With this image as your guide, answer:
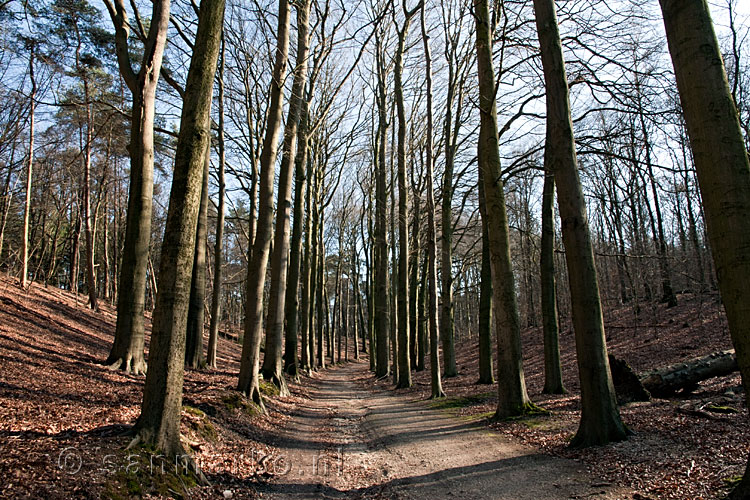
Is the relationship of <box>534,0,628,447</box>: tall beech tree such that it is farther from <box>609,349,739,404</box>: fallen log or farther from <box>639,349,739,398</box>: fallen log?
<box>639,349,739,398</box>: fallen log

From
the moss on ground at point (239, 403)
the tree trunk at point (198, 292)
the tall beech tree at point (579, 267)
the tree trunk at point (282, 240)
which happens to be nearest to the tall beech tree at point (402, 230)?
the tree trunk at point (282, 240)

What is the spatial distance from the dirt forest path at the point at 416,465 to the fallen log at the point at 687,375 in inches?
137

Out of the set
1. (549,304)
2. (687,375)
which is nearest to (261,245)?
(549,304)

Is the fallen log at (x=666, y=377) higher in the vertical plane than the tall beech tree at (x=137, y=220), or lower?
lower

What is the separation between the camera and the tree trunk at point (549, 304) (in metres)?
9.98

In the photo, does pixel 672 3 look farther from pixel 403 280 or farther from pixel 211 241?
pixel 211 241

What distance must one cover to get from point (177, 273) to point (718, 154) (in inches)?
197

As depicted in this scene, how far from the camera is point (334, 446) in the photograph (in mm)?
6789

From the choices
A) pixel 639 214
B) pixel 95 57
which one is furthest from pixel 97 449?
pixel 639 214

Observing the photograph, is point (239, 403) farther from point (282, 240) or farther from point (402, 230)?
point (402, 230)

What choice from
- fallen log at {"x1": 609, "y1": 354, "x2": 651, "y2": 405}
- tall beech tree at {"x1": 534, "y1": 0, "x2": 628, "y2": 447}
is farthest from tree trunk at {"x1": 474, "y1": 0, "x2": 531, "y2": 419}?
tall beech tree at {"x1": 534, "y1": 0, "x2": 628, "y2": 447}

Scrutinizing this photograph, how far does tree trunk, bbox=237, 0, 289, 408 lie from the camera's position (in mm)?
8867

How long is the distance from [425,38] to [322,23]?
3.32 m

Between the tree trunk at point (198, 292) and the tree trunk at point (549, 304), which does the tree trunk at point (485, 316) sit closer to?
the tree trunk at point (549, 304)
